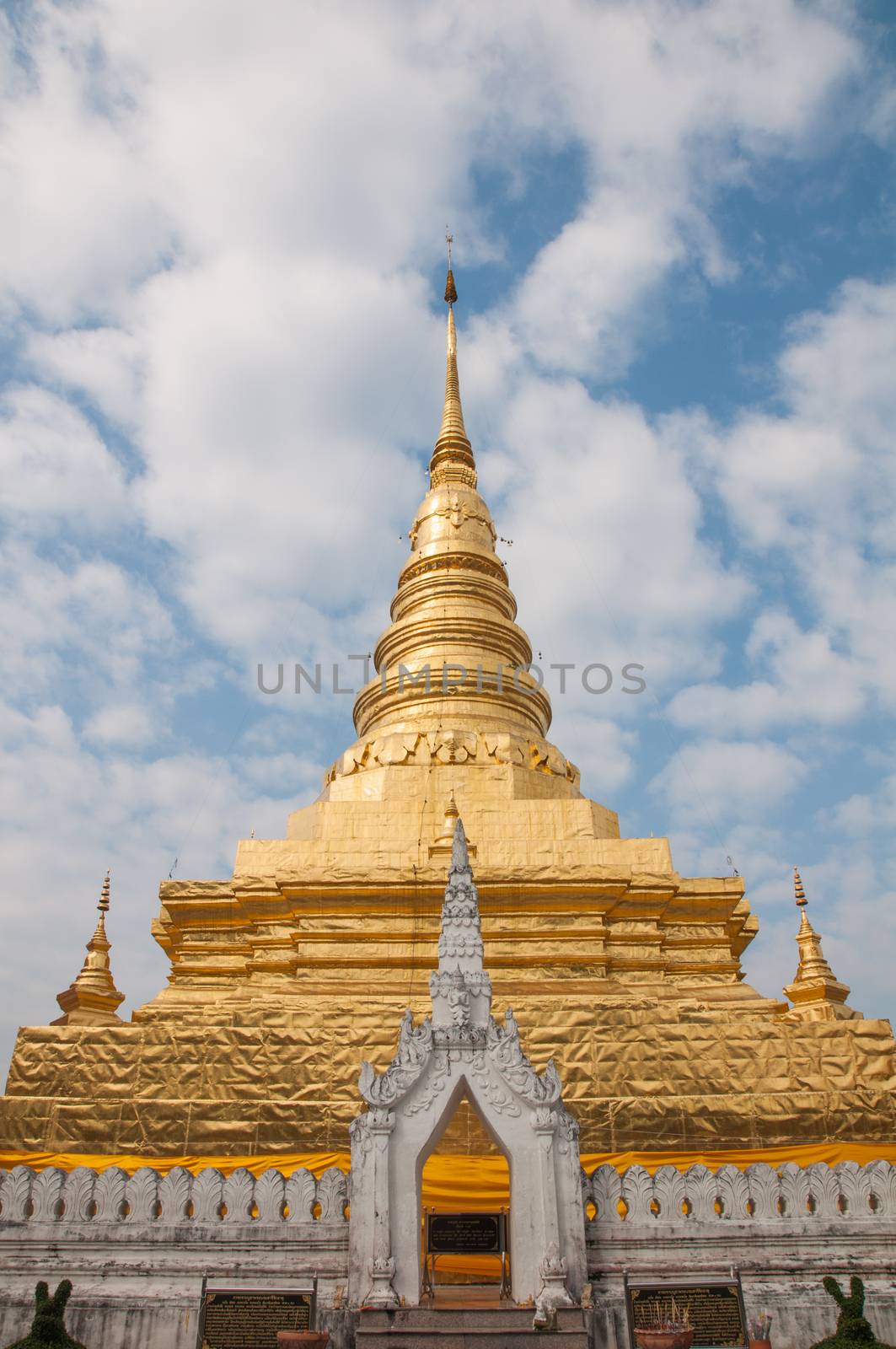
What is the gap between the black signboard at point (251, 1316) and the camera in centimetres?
695

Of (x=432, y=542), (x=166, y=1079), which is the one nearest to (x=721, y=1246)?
(x=166, y=1079)

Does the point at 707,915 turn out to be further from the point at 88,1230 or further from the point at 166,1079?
the point at 88,1230

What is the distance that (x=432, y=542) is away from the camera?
863 inches

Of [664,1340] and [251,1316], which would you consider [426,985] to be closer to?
[251,1316]

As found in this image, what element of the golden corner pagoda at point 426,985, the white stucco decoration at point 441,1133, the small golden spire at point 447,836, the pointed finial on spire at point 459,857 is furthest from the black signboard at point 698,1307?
the small golden spire at point 447,836

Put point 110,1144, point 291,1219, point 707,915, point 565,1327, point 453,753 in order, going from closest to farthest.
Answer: point 565,1327
point 291,1219
point 110,1144
point 707,915
point 453,753

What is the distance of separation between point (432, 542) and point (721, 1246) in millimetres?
16124

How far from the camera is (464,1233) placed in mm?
7742

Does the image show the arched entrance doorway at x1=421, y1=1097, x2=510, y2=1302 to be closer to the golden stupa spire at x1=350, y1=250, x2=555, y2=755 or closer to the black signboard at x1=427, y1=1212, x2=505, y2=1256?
the black signboard at x1=427, y1=1212, x2=505, y2=1256

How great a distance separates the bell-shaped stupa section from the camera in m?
16.8

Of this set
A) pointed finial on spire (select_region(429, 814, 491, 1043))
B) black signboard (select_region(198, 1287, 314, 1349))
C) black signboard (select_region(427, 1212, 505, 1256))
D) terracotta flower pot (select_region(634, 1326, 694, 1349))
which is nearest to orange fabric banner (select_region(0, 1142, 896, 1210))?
black signboard (select_region(427, 1212, 505, 1256))

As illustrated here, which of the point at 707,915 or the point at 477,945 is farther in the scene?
the point at 707,915

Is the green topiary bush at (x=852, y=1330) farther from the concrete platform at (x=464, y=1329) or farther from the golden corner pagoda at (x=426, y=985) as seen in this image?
the golden corner pagoda at (x=426, y=985)

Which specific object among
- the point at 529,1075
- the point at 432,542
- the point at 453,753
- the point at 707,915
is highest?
the point at 432,542
